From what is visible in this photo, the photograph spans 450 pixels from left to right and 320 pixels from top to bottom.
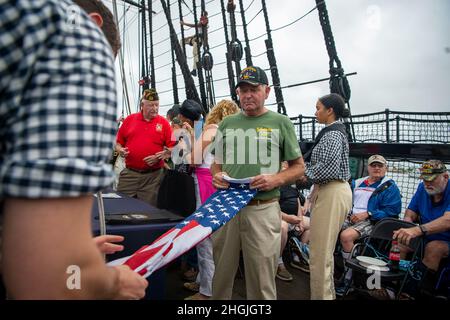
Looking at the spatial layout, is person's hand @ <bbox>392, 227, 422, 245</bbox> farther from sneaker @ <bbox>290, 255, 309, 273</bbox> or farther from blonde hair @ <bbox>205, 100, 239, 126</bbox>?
blonde hair @ <bbox>205, 100, 239, 126</bbox>

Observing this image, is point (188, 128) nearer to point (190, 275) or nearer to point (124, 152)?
point (124, 152)

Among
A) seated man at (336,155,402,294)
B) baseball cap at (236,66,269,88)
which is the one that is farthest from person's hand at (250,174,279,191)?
seated man at (336,155,402,294)

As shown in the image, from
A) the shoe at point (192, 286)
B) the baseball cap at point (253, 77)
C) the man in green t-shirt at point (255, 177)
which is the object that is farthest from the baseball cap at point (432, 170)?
the shoe at point (192, 286)

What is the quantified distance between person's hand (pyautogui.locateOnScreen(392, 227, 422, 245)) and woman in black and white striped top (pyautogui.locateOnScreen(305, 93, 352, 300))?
705 millimetres

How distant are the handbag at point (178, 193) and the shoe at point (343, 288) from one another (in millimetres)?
1728

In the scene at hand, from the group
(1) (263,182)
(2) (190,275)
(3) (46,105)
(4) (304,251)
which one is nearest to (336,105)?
(1) (263,182)

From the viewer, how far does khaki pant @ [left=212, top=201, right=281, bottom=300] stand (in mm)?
2023

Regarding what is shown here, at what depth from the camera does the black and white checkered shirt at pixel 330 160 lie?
2561 millimetres

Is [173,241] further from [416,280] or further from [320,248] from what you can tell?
[416,280]

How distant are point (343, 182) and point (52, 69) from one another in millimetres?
2519

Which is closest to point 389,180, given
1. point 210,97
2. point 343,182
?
point 343,182

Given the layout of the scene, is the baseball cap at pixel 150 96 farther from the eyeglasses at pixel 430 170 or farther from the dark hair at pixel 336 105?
the eyeglasses at pixel 430 170

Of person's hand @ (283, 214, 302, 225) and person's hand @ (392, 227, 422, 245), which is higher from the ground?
person's hand @ (392, 227, 422, 245)

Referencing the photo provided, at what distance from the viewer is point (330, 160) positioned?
8.42 ft
